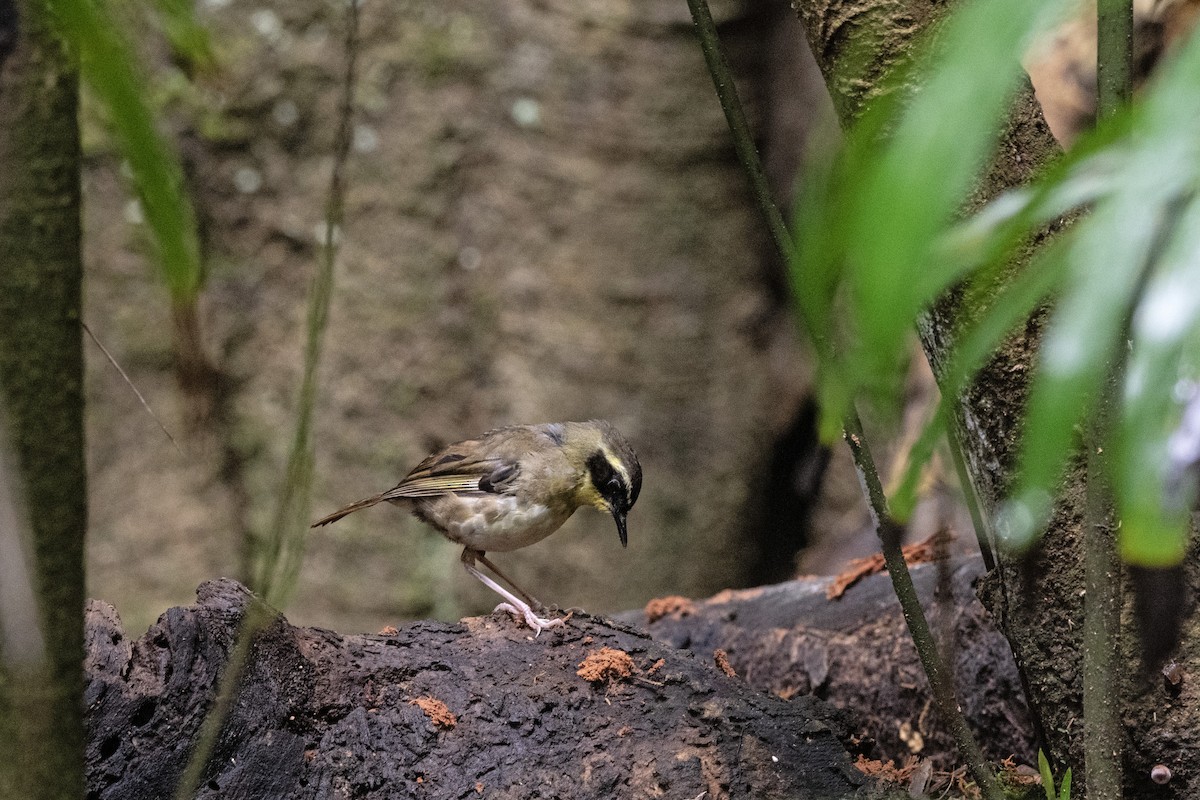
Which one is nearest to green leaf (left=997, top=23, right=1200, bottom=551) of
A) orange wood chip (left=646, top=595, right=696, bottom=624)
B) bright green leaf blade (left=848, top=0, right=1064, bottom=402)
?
bright green leaf blade (left=848, top=0, right=1064, bottom=402)

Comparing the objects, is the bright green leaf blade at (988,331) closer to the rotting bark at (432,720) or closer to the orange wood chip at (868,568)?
the rotting bark at (432,720)

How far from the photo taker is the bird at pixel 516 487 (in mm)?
4516

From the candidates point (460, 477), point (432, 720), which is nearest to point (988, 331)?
point (432, 720)

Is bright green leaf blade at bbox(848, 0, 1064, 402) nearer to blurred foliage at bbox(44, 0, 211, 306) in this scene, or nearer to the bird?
blurred foliage at bbox(44, 0, 211, 306)

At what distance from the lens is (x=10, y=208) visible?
4.40 feet

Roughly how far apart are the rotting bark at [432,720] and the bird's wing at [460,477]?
1.57 meters

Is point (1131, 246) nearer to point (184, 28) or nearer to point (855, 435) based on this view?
point (184, 28)

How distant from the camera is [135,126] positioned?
3.58 feet

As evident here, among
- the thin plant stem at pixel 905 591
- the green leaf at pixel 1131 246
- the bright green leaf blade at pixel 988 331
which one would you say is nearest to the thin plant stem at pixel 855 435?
the thin plant stem at pixel 905 591

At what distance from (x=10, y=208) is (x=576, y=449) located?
341cm

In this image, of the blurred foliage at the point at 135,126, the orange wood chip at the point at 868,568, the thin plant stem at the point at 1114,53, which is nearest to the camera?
the blurred foliage at the point at 135,126

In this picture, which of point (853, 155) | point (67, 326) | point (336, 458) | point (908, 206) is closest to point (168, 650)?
A: point (67, 326)

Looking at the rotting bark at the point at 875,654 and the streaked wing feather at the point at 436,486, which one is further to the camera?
the streaked wing feather at the point at 436,486

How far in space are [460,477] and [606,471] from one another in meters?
0.57
